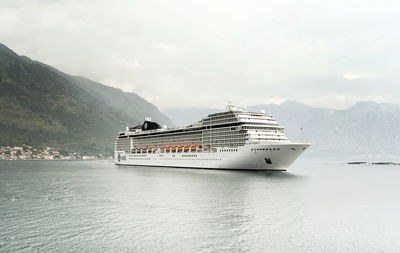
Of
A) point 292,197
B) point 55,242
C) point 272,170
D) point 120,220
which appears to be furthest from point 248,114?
point 55,242

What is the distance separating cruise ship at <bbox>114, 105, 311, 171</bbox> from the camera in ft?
249

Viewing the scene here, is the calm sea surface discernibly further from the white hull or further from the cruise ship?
the cruise ship

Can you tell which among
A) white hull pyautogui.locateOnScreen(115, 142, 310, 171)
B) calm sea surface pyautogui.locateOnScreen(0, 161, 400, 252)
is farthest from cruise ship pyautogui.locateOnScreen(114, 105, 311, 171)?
calm sea surface pyautogui.locateOnScreen(0, 161, 400, 252)

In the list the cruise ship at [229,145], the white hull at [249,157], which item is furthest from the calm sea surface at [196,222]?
the cruise ship at [229,145]

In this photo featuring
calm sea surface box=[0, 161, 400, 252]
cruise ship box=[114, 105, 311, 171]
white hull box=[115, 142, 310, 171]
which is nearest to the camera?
calm sea surface box=[0, 161, 400, 252]

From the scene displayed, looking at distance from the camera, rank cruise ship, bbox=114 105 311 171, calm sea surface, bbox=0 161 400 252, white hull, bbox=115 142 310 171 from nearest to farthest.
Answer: calm sea surface, bbox=0 161 400 252
white hull, bbox=115 142 310 171
cruise ship, bbox=114 105 311 171

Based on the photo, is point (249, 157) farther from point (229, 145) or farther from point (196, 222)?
point (196, 222)

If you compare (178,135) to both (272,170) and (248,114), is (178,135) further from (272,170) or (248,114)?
(272,170)

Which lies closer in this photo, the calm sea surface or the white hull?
the calm sea surface

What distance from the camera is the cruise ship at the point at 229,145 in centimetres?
7581

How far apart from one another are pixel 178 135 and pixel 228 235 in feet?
260

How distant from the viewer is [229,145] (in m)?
83.1

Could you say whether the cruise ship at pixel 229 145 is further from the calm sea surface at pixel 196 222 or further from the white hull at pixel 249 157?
the calm sea surface at pixel 196 222

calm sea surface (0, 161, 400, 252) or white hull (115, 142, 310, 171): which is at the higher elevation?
white hull (115, 142, 310, 171)
